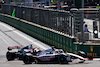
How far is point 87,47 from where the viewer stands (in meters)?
27.3

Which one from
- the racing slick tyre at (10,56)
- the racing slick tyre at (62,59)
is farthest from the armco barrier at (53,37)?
the racing slick tyre at (10,56)

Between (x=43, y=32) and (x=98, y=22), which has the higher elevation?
(x=98, y=22)

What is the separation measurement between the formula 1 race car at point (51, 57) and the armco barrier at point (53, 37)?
325 centimetres

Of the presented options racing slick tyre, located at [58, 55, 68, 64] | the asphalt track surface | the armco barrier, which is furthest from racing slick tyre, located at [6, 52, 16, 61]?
the armco barrier

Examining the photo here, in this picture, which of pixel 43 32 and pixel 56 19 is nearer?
pixel 56 19

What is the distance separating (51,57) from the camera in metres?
24.3

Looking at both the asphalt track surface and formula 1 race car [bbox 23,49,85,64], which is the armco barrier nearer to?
the asphalt track surface

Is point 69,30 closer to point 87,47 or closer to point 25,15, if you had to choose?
point 87,47

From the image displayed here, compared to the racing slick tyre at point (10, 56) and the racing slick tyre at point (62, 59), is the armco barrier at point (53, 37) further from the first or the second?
the racing slick tyre at point (10, 56)

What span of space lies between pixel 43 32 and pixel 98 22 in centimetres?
1230

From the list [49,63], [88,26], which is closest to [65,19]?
[88,26]

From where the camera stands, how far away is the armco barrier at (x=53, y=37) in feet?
89.6

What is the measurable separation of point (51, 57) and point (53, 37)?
11.5 meters

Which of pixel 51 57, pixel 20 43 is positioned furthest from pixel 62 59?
pixel 20 43
